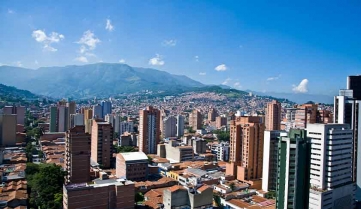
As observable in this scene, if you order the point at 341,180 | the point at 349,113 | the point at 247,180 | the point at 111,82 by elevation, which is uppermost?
the point at 111,82

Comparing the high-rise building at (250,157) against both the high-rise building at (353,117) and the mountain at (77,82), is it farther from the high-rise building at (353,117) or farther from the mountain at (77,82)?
the mountain at (77,82)

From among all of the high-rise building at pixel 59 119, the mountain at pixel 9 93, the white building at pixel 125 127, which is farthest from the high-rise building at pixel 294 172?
the mountain at pixel 9 93

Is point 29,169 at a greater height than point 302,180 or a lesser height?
lesser

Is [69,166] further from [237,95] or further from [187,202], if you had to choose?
[237,95]

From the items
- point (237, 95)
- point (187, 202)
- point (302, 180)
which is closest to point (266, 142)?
point (187, 202)

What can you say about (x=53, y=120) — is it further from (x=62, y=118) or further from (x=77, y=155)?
(x=77, y=155)

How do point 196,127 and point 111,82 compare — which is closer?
point 196,127

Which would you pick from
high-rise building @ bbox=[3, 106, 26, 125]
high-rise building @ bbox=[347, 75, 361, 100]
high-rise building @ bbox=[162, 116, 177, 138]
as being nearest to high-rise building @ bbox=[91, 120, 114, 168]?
high-rise building @ bbox=[162, 116, 177, 138]
